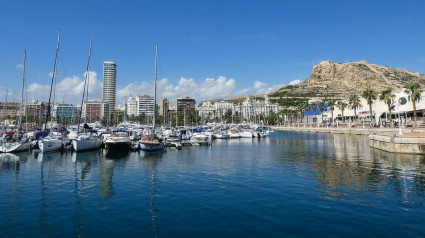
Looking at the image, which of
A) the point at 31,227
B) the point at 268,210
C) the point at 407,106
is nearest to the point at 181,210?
the point at 268,210

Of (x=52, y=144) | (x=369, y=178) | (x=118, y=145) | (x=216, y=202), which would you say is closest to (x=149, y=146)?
(x=118, y=145)

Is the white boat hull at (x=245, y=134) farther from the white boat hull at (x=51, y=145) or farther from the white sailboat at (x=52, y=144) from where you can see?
the white boat hull at (x=51, y=145)

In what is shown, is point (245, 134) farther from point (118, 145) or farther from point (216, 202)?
point (216, 202)

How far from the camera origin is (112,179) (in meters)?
23.9

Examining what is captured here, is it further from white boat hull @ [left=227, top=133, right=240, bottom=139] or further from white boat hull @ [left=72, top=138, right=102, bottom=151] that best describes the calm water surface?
white boat hull @ [left=227, top=133, right=240, bottom=139]

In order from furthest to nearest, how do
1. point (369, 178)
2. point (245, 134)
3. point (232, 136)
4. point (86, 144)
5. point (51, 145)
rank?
point (245, 134) → point (232, 136) → point (86, 144) → point (51, 145) → point (369, 178)

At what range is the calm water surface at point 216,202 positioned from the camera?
1229 centimetres

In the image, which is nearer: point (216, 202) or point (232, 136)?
point (216, 202)

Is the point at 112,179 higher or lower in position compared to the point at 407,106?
lower

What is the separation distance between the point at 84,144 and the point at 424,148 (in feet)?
158

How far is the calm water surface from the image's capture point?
40.3 feet

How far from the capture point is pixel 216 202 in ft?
54.2

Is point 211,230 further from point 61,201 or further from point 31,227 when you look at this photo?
point 61,201

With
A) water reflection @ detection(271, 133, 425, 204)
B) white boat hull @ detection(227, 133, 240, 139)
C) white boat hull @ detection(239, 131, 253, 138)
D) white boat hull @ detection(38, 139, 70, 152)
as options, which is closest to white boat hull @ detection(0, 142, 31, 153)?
white boat hull @ detection(38, 139, 70, 152)
